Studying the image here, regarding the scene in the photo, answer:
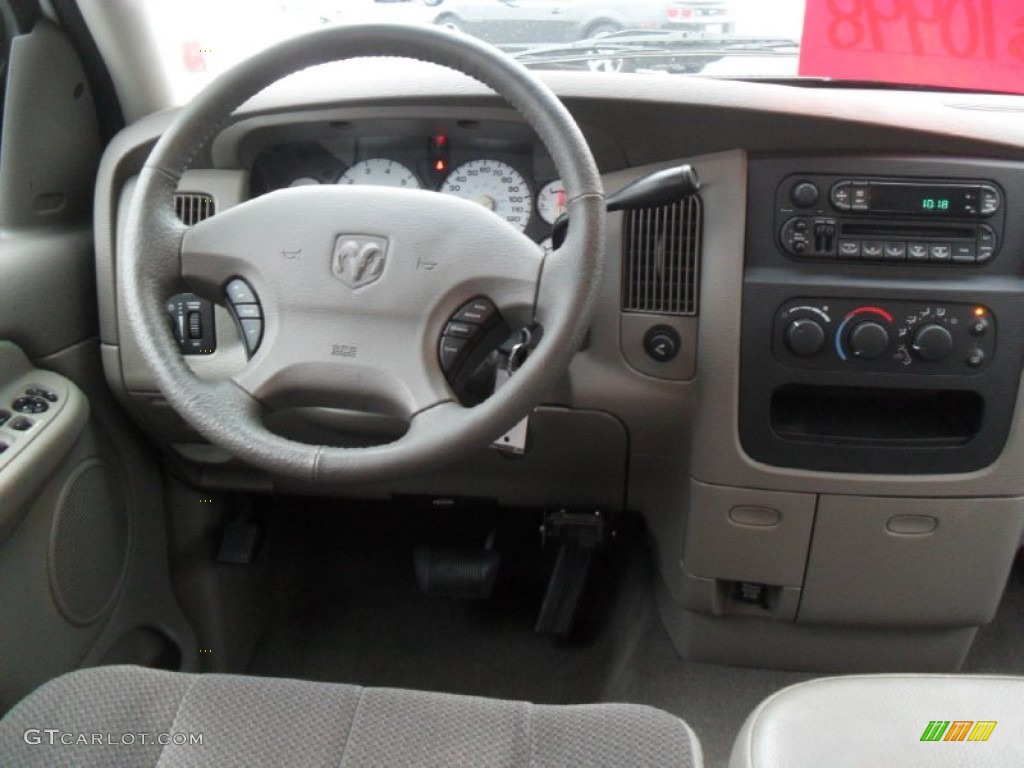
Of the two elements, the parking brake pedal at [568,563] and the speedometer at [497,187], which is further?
the parking brake pedal at [568,563]

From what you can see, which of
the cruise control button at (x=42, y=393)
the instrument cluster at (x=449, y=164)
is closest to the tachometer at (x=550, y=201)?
the instrument cluster at (x=449, y=164)

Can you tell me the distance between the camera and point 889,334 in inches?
46.5

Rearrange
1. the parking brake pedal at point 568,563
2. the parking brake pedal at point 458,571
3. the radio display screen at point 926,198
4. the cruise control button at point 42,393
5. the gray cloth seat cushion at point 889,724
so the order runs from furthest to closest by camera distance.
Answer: the parking brake pedal at point 458,571
the parking brake pedal at point 568,563
the cruise control button at point 42,393
the radio display screen at point 926,198
the gray cloth seat cushion at point 889,724

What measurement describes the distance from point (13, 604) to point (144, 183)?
0.64 metres

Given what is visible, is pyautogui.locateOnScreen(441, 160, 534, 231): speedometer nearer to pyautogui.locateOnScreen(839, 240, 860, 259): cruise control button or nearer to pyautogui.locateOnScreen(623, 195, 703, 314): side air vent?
pyautogui.locateOnScreen(623, 195, 703, 314): side air vent

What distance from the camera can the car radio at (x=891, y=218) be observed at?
1163mm

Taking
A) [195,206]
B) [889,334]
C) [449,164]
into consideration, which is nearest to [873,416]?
[889,334]

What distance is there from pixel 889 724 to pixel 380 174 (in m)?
1.06

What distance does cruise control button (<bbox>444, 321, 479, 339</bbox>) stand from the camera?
987 mm

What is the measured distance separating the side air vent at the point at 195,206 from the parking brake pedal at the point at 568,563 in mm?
807

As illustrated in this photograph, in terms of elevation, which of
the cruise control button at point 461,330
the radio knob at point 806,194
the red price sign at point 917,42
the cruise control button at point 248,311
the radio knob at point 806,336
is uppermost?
the red price sign at point 917,42

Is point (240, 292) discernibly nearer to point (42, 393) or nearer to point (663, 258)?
point (42, 393)

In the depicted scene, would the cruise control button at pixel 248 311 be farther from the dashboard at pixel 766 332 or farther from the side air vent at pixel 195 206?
the side air vent at pixel 195 206

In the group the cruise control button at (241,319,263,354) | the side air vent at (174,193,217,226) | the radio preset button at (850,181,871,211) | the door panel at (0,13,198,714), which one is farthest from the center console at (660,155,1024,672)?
the door panel at (0,13,198,714)
